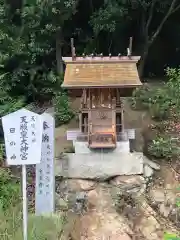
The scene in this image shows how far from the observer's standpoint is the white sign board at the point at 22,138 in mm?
6383

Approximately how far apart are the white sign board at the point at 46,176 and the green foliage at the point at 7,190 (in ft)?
1.97

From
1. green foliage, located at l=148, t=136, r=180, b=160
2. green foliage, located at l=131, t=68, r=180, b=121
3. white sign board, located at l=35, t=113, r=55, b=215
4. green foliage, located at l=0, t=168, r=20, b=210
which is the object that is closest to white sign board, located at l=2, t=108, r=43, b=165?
white sign board, located at l=35, t=113, r=55, b=215

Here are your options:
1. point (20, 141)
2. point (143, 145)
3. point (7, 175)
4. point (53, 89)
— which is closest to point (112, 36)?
point (53, 89)

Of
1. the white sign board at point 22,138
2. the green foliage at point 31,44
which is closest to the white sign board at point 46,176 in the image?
the white sign board at point 22,138

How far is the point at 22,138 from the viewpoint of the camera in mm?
6422

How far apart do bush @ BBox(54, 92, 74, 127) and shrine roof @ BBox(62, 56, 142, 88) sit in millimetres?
2411

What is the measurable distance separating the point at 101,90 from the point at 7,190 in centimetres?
293

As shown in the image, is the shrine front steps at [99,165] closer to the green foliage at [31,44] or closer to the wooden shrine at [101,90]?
the wooden shrine at [101,90]

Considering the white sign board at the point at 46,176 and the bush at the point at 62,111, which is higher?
the white sign board at the point at 46,176

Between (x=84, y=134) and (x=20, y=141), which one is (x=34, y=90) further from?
(x=20, y=141)

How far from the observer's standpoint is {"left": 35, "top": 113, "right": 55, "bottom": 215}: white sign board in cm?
802

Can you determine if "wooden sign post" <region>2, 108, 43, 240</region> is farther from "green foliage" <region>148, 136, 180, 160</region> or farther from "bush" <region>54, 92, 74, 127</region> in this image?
"bush" <region>54, 92, 74, 127</region>

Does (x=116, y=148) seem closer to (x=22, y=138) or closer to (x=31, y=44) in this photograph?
(x=22, y=138)

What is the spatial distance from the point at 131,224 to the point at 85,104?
283 centimetres
